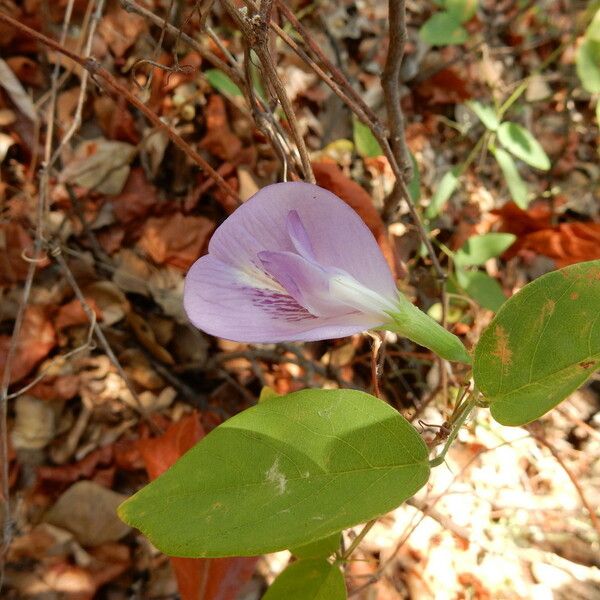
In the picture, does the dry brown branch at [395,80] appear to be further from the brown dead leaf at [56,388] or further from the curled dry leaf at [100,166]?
the brown dead leaf at [56,388]

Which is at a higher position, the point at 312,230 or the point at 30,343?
the point at 312,230

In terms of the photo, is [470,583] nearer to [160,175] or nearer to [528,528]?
[528,528]

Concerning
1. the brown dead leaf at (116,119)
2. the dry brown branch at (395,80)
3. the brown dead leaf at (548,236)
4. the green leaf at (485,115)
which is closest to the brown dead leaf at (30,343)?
the brown dead leaf at (116,119)

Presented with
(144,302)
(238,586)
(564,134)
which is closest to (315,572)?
(238,586)

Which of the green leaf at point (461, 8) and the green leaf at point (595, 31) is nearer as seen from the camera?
the green leaf at point (595, 31)

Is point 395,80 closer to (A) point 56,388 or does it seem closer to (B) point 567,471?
(B) point 567,471

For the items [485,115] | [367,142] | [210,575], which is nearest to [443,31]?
[485,115]
